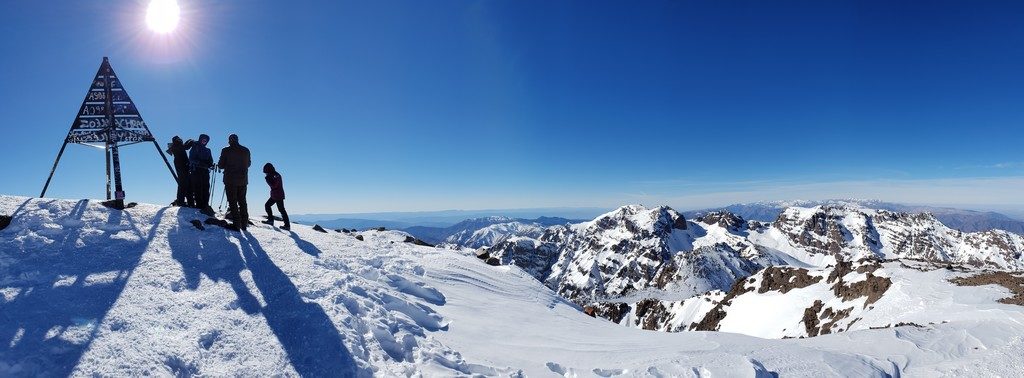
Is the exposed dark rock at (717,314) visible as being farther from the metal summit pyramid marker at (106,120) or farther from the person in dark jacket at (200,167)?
the metal summit pyramid marker at (106,120)

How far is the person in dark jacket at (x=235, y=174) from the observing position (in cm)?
1430

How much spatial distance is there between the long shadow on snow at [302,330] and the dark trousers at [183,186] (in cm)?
1021

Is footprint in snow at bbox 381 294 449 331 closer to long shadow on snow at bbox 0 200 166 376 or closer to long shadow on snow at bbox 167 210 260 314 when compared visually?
long shadow on snow at bbox 167 210 260 314

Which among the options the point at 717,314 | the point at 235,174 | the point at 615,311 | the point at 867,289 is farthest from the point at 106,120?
the point at 615,311

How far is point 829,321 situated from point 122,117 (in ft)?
190

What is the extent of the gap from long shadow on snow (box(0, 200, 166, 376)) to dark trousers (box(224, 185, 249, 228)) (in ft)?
8.20

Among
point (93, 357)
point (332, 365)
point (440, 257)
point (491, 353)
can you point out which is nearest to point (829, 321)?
point (440, 257)

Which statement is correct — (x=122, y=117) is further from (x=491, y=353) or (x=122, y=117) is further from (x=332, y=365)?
(x=491, y=353)

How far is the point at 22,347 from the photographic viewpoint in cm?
551

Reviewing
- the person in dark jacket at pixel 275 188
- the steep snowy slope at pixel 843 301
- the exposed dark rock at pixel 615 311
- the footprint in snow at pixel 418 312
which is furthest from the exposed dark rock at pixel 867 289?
the exposed dark rock at pixel 615 311

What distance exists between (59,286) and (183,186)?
11.1 metres

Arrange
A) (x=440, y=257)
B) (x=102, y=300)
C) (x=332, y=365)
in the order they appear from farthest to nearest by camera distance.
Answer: (x=440, y=257) < (x=102, y=300) < (x=332, y=365)

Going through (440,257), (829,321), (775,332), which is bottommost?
(775,332)

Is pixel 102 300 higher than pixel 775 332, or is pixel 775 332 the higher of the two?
pixel 102 300
